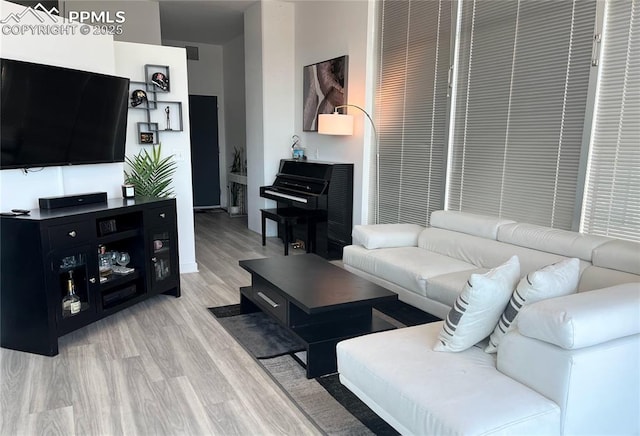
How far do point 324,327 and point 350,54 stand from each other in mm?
3458

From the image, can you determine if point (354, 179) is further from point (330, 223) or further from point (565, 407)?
point (565, 407)

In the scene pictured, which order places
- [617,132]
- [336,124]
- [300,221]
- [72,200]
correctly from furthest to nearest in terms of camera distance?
1. [300,221]
2. [336,124]
3. [72,200]
4. [617,132]

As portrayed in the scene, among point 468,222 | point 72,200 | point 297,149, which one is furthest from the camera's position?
point 297,149

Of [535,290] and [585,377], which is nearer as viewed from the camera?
[585,377]

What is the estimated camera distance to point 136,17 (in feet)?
18.7

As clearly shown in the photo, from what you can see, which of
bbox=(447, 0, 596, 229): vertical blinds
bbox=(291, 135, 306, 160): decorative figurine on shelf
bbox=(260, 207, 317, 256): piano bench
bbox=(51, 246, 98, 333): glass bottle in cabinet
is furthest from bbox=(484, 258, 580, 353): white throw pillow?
bbox=(291, 135, 306, 160): decorative figurine on shelf

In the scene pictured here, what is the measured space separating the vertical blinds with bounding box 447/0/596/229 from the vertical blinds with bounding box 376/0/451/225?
0.62 ft

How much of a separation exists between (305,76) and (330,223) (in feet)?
A: 6.83

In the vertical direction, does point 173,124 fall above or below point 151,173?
above

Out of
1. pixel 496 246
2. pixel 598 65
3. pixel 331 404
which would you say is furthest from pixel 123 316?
pixel 598 65

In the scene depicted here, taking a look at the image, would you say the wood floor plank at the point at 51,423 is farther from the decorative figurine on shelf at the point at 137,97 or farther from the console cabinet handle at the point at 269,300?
the decorative figurine on shelf at the point at 137,97

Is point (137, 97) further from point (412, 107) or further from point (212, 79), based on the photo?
point (212, 79)

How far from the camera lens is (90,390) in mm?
2363

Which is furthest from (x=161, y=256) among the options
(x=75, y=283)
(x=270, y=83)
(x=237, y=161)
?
(x=237, y=161)
